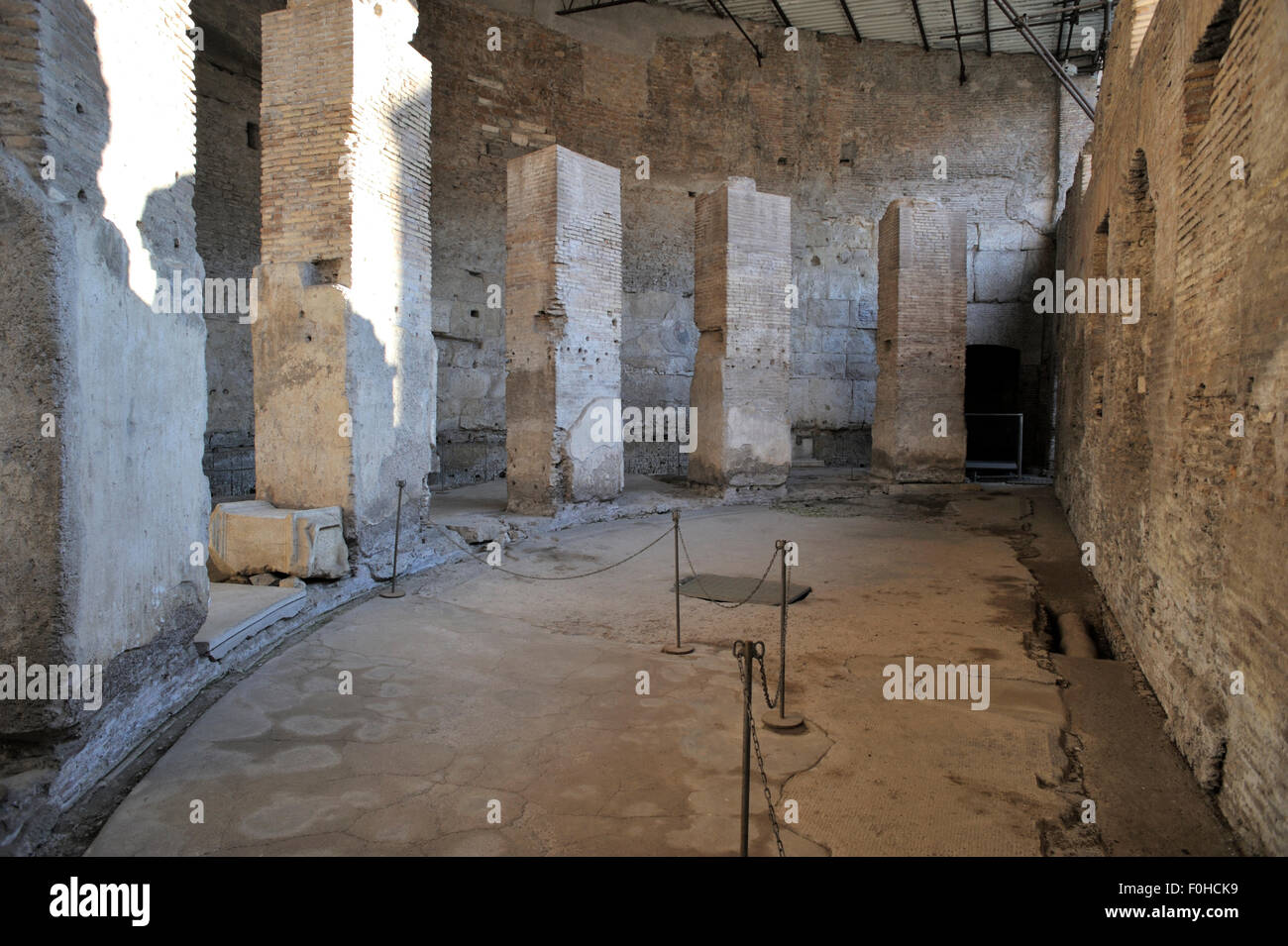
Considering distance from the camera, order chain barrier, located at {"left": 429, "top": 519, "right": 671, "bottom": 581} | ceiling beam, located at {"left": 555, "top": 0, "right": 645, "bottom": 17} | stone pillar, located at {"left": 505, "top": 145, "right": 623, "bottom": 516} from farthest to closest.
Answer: ceiling beam, located at {"left": 555, "top": 0, "right": 645, "bottom": 17}
stone pillar, located at {"left": 505, "top": 145, "right": 623, "bottom": 516}
chain barrier, located at {"left": 429, "top": 519, "right": 671, "bottom": 581}

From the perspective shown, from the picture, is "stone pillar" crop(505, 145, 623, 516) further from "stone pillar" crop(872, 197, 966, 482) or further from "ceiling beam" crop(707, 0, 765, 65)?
"ceiling beam" crop(707, 0, 765, 65)

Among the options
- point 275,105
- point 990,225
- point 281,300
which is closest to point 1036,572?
point 281,300

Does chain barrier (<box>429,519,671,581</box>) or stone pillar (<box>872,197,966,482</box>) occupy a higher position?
stone pillar (<box>872,197,966,482</box>)

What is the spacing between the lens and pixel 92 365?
3336mm

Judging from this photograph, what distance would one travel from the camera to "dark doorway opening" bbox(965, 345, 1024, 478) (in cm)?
1823

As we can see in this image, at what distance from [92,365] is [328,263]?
3.77m

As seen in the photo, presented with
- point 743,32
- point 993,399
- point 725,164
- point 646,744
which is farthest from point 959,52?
point 646,744

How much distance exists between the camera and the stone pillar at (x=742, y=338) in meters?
12.4

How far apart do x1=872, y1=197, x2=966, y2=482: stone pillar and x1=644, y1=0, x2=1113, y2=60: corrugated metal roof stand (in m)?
6.06

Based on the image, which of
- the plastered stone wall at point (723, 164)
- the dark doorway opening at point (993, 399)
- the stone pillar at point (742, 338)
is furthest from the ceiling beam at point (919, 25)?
the stone pillar at point (742, 338)

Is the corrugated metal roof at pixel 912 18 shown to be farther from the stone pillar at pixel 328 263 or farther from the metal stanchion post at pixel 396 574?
the metal stanchion post at pixel 396 574

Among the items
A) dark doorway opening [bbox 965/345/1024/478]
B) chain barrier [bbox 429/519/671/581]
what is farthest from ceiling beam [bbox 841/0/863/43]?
chain barrier [bbox 429/519/671/581]

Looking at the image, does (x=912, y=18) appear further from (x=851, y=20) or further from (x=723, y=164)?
(x=723, y=164)

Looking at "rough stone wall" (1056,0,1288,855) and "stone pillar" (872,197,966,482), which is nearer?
"rough stone wall" (1056,0,1288,855)
